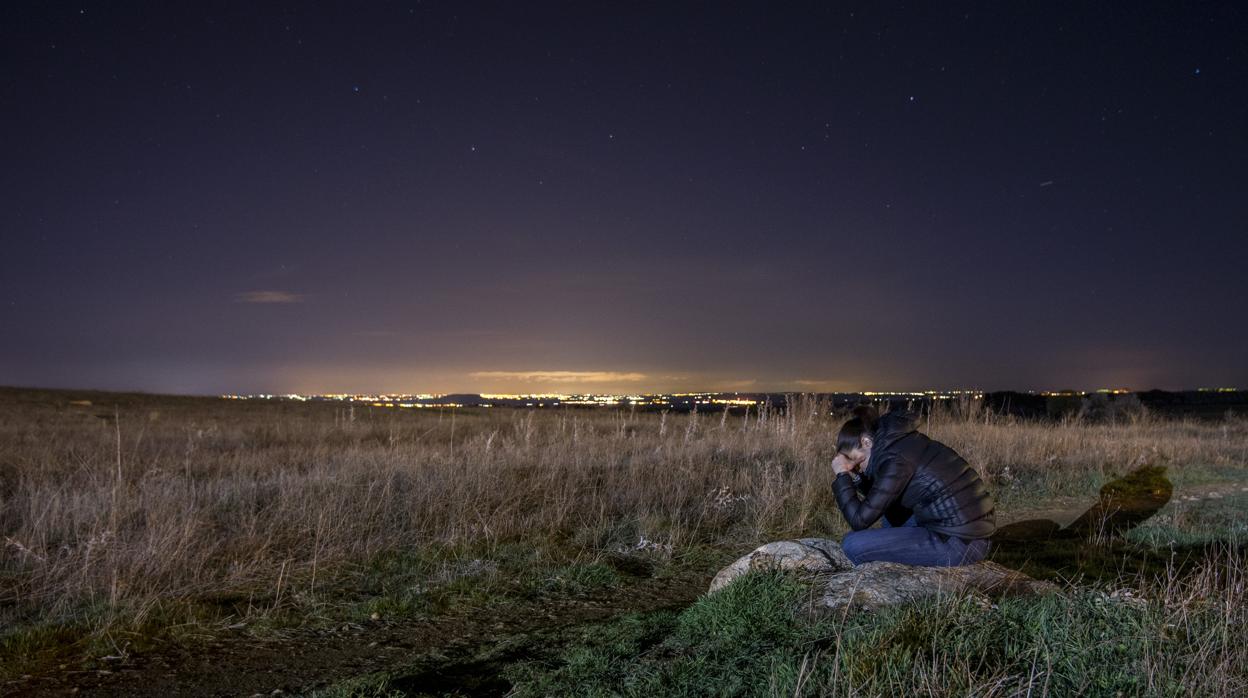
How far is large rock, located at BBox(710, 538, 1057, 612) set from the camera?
4617mm

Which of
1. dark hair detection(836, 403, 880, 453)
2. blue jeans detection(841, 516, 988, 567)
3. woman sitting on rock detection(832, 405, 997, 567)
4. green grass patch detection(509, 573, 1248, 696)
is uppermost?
dark hair detection(836, 403, 880, 453)

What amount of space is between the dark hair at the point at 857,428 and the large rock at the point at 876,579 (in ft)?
2.73

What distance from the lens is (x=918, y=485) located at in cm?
543

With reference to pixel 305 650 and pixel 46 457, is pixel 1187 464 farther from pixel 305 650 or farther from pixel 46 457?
pixel 46 457

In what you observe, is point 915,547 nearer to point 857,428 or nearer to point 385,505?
point 857,428

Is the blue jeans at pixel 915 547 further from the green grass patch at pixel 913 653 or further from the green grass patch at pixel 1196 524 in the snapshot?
the green grass patch at pixel 1196 524

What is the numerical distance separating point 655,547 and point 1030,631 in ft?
12.9

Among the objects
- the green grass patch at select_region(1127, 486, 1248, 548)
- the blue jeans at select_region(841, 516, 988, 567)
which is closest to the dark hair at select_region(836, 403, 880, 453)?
the blue jeans at select_region(841, 516, 988, 567)

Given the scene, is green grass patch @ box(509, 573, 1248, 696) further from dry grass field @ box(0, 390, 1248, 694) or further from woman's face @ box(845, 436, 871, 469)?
dry grass field @ box(0, 390, 1248, 694)

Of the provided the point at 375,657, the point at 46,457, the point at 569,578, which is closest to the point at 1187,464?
the point at 569,578

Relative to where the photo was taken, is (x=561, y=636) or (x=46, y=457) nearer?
(x=561, y=636)

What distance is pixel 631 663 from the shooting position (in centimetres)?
398

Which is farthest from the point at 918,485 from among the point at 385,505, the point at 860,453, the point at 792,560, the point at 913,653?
the point at 385,505

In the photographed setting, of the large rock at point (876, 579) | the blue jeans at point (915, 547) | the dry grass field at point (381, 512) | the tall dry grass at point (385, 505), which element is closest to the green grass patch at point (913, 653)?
the large rock at point (876, 579)
